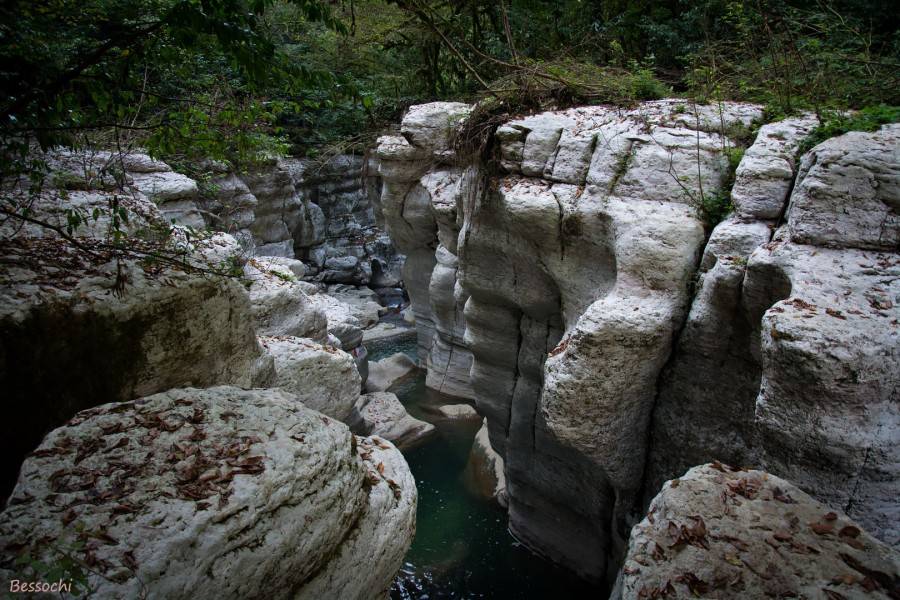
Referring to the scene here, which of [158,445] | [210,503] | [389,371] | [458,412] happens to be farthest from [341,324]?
[210,503]

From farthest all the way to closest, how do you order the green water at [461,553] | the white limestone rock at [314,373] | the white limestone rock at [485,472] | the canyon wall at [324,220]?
the canyon wall at [324,220] → the white limestone rock at [485,472] → the green water at [461,553] → the white limestone rock at [314,373]

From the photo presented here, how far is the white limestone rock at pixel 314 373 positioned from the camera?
7.49m

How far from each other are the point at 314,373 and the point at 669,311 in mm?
5032

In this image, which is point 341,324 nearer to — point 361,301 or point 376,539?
point 361,301

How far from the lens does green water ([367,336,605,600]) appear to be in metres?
8.50

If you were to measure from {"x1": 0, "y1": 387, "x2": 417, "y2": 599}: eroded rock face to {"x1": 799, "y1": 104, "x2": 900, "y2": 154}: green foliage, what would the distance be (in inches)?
204

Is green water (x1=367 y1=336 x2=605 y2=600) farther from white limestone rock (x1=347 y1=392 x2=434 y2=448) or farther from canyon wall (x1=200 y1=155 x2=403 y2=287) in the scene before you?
canyon wall (x1=200 y1=155 x2=403 y2=287)

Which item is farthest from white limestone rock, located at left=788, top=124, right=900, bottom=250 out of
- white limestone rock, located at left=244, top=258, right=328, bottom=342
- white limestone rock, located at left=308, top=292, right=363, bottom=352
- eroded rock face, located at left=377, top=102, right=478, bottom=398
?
white limestone rock, located at left=308, top=292, right=363, bottom=352

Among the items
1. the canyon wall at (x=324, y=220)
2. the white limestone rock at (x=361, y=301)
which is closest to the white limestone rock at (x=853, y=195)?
the canyon wall at (x=324, y=220)

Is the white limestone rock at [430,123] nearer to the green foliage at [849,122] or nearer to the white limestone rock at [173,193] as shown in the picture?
the white limestone rock at [173,193]

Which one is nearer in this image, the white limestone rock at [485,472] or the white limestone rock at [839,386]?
the white limestone rock at [839,386]

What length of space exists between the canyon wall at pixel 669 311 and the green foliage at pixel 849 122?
0.44 ft

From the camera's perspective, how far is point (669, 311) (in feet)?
17.8

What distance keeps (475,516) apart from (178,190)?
26.3 ft
